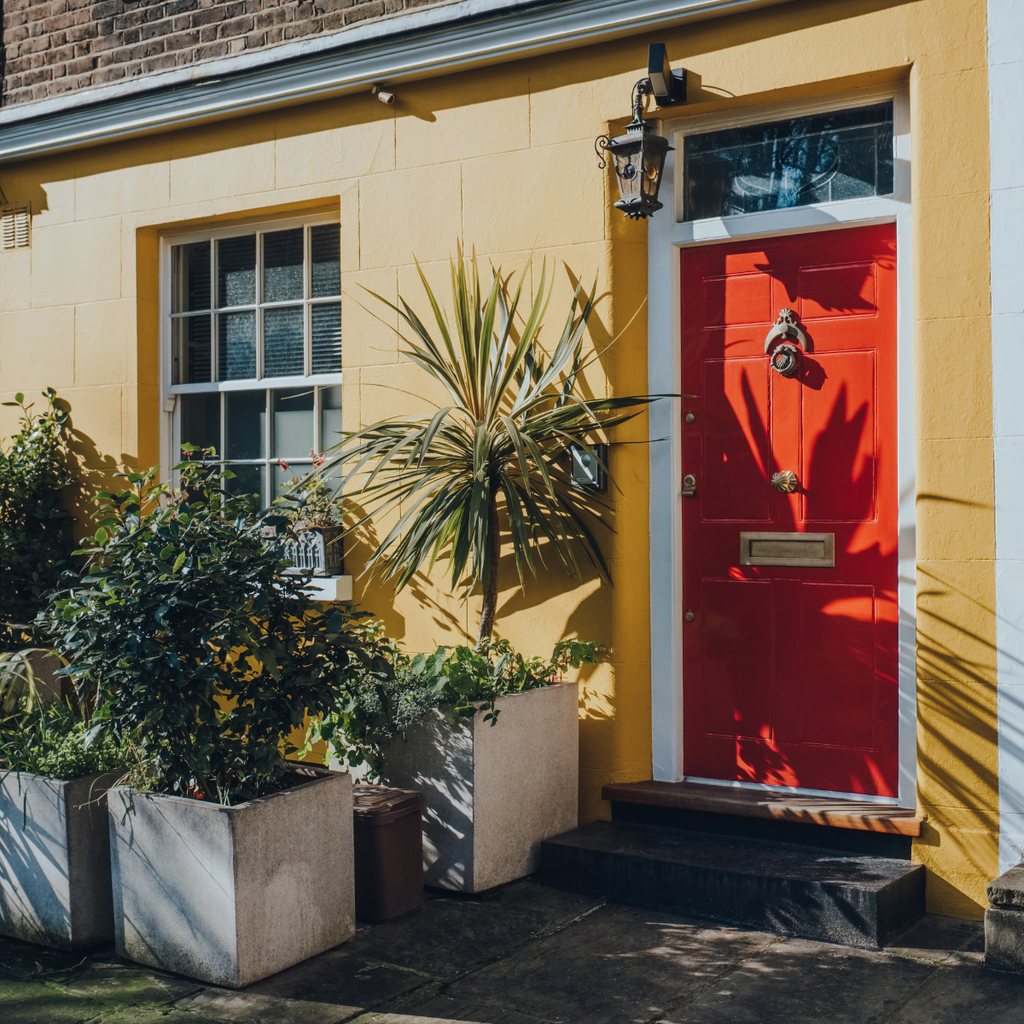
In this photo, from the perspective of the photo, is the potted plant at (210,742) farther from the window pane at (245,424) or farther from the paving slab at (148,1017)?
the window pane at (245,424)

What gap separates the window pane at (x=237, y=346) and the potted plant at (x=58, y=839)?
224cm

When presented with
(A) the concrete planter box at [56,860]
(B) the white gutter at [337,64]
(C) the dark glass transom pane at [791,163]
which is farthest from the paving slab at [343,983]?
(B) the white gutter at [337,64]

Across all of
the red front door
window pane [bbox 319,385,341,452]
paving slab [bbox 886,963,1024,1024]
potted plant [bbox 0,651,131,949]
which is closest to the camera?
paving slab [bbox 886,963,1024,1024]

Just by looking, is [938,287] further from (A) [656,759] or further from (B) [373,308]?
(B) [373,308]

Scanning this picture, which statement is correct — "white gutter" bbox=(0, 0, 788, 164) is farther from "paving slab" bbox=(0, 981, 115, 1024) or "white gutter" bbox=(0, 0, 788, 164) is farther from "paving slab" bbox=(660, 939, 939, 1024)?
"paving slab" bbox=(0, 981, 115, 1024)

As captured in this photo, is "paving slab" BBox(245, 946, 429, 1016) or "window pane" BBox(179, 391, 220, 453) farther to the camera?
"window pane" BBox(179, 391, 220, 453)

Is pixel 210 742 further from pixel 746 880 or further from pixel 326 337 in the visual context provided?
pixel 326 337

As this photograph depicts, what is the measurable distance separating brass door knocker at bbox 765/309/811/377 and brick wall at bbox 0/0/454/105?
212 cm

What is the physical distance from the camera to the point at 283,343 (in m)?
5.80

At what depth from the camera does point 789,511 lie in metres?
4.54

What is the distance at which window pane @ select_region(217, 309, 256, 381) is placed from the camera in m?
5.90

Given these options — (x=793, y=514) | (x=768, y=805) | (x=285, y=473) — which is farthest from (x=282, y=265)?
(x=768, y=805)

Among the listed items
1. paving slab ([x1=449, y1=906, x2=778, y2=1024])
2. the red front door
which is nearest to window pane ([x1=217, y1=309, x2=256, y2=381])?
the red front door

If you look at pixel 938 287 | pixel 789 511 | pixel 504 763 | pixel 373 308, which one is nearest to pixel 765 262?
pixel 938 287
